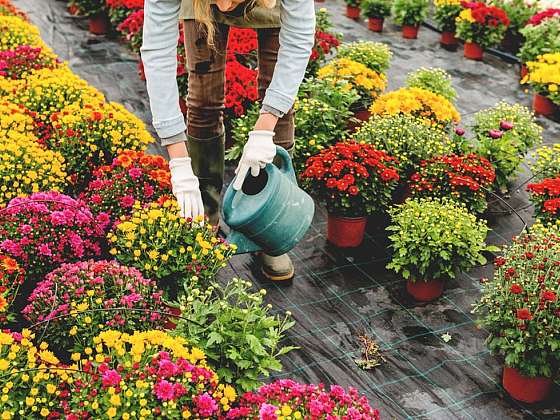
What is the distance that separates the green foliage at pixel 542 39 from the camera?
6164mm

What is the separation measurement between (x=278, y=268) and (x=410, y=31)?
4820mm

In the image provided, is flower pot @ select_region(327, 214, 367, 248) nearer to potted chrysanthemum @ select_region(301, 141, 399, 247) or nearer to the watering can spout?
potted chrysanthemum @ select_region(301, 141, 399, 247)

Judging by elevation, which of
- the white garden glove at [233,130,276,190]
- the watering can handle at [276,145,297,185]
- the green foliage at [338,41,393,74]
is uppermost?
the white garden glove at [233,130,276,190]

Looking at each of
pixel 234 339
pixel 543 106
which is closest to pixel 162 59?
pixel 234 339

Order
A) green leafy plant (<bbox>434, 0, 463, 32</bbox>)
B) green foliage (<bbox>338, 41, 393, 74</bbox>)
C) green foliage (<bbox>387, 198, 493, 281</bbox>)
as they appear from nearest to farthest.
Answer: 1. green foliage (<bbox>387, 198, 493, 281</bbox>)
2. green foliage (<bbox>338, 41, 393, 74</bbox>)
3. green leafy plant (<bbox>434, 0, 463, 32</bbox>)

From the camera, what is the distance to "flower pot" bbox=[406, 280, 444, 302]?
3.49 metres

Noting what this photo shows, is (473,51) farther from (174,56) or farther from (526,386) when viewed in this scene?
(174,56)

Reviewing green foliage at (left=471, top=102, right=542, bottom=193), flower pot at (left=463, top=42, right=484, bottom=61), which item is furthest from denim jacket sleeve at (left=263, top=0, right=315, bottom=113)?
flower pot at (left=463, top=42, right=484, bottom=61)

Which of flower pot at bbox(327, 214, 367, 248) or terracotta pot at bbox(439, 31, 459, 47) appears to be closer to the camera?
flower pot at bbox(327, 214, 367, 248)

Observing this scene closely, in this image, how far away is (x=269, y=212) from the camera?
2822 mm

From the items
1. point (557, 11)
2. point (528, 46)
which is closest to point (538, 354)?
point (528, 46)

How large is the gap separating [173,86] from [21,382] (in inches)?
50.7

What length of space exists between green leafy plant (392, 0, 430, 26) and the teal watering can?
4940 mm

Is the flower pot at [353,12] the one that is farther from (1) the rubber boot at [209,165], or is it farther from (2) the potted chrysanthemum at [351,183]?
(1) the rubber boot at [209,165]
